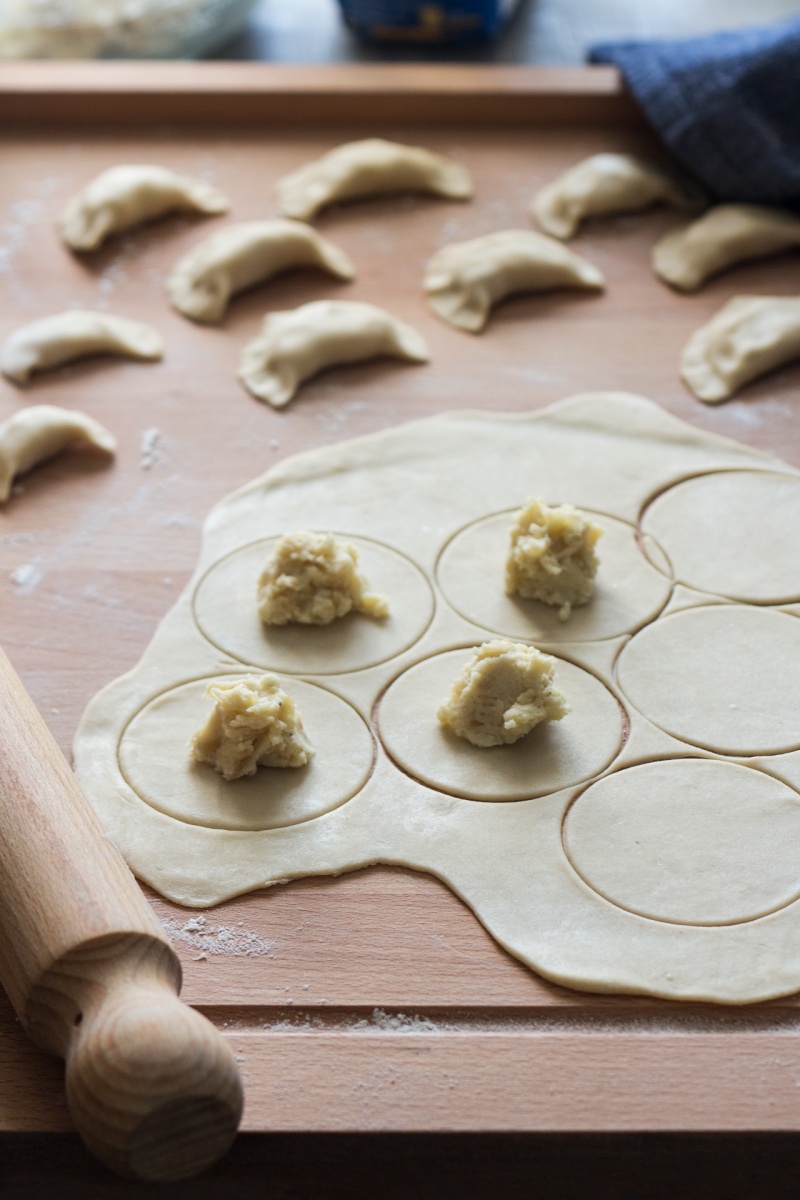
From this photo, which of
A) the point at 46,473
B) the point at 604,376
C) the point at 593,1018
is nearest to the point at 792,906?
the point at 593,1018

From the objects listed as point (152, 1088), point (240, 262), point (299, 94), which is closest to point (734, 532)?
point (240, 262)

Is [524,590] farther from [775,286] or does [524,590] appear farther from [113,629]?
[775,286]

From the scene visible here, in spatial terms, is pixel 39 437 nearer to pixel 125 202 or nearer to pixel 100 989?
pixel 125 202

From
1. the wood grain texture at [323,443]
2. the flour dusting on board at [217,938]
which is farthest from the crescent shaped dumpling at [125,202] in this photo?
the flour dusting on board at [217,938]

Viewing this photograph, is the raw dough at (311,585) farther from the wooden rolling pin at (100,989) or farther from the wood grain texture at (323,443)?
the wooden rolling pin at (100,989)

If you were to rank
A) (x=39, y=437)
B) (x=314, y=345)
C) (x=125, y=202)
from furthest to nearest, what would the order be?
1. (x=125, y=202)
2. (x=314, y=345)
3. (x=39, y=437)
